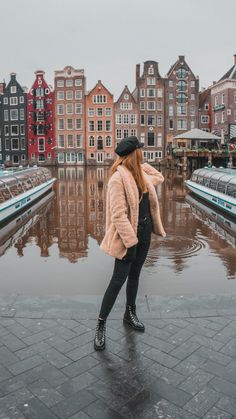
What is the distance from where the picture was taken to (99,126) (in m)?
58.3

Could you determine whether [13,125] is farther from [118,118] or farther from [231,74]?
[231,74]

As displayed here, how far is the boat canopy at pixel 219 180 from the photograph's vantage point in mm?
13758

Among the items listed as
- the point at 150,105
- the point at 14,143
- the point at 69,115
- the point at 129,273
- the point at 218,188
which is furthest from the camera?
the point at 14,143

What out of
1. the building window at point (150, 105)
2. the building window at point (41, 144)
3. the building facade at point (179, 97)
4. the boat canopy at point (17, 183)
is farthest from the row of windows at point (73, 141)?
the boat canopy at point (17, 183)

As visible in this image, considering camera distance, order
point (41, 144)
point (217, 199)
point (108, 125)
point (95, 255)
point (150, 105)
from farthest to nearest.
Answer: point (41, 144), point (108, 125), point (150, 105), point (217, 199), point (95, 255)

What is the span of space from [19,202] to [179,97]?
4927 centimetres

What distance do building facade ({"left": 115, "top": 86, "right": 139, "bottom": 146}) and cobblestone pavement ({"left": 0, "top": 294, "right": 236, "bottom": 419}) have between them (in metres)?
54.6

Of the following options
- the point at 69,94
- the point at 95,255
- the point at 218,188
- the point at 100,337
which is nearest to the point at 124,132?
the point at 69,94

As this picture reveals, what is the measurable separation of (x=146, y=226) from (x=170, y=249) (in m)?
4.99

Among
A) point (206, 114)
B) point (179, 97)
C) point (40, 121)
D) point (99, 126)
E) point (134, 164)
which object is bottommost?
point (134, 164)

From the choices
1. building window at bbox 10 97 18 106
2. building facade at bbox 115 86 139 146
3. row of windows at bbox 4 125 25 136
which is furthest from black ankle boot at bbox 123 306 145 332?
building window at bbox 10 97 18 106

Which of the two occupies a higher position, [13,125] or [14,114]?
[14,114]

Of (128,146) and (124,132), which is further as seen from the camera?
(124,132)

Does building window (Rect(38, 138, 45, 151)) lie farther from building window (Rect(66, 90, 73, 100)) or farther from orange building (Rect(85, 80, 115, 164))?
building window (Rect(66, 90, 73, 100))
